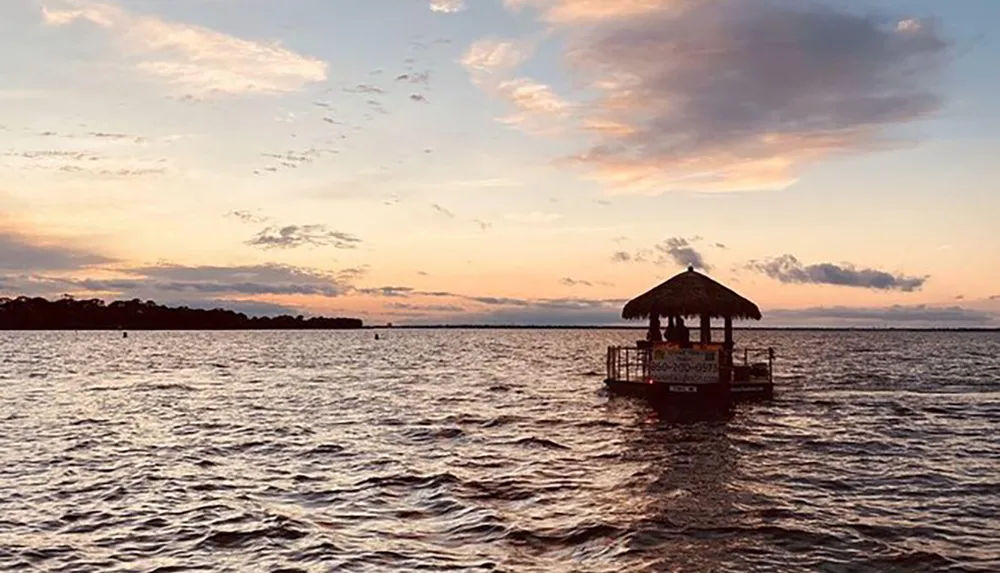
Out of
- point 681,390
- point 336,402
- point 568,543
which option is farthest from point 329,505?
point 336,402

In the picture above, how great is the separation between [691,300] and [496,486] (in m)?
19.8

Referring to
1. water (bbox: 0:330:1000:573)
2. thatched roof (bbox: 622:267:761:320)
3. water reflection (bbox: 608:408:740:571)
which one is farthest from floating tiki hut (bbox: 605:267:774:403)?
water reflection (bbox: 608:408:740:571)

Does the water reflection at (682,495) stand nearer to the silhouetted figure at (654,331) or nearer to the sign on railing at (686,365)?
the sign on railing at (686,365)

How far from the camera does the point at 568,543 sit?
1498 cm

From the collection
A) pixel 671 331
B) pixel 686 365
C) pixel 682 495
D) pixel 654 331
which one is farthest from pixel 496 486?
pixel 654 331

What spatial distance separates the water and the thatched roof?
4170 mm

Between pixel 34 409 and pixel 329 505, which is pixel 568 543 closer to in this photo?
pixel 329 505

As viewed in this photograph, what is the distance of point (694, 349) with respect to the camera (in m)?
37.5

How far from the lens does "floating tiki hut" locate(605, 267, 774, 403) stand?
37.4 meters

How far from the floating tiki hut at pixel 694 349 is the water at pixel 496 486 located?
1797mm

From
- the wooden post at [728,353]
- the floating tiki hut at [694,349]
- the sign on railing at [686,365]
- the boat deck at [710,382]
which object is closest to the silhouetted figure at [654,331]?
the floating tiki hut at [694,349]

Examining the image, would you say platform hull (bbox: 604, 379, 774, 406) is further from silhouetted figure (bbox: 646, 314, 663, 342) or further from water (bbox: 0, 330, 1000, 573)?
silhouetted figure (bbox: 646, 314, 663, 342)

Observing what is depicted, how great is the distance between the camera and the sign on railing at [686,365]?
37.3 m

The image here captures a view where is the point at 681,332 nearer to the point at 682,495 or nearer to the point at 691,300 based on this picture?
the point at 691,300
